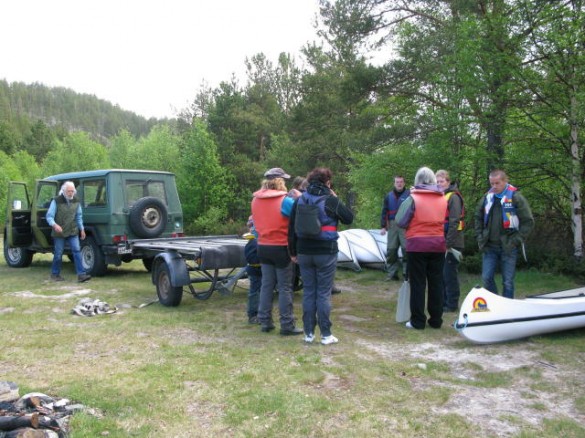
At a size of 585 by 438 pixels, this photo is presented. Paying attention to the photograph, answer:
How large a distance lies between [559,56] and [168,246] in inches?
263

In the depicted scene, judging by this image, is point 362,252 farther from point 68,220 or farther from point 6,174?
point 6,174

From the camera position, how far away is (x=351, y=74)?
1485 cm

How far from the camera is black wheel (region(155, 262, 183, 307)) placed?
705cm

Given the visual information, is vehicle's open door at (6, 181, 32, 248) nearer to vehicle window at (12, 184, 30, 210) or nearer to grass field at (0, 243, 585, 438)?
vehicle window at (12, 184, 30, 210)

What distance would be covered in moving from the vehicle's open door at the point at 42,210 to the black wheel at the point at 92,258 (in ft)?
2.90

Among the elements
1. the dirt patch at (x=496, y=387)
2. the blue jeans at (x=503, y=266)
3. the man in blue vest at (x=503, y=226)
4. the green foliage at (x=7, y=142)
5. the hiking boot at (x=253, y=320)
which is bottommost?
the dirt patch at (x=496, y=387)

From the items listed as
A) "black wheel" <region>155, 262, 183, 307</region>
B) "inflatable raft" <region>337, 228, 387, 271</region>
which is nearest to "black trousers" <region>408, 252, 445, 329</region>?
"black wheel" <region>155, 262, 183, 307</region>

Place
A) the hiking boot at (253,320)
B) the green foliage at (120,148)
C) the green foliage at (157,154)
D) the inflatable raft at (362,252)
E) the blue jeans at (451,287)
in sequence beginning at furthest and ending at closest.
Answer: the green foliage at (120,148), the green foliage at (157,154), the inflatable raft at (362,252), the blue jeans at (451,287), the hiking boot at (253,320)

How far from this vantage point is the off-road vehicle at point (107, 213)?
31.2ft

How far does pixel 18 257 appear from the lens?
11.8 meters

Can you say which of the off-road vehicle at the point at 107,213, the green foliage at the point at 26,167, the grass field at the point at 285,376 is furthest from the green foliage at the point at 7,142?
the grass field at the point at 285,376

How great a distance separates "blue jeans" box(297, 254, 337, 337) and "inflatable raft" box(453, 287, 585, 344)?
Answer: 1317 millimetres

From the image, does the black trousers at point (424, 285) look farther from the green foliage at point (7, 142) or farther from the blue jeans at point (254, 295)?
the green foliage at point (7, 142)

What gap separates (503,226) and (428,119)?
211 inches
